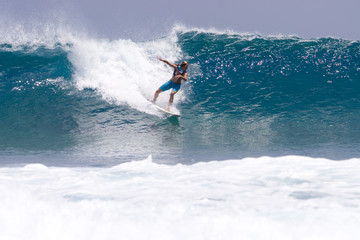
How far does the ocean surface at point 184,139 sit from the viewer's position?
379cm

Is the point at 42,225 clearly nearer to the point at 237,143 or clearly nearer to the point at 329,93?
the point at 237,143

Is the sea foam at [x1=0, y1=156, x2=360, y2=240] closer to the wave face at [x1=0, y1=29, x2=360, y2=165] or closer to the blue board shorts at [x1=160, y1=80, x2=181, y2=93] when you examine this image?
the wave face at [x1=0, y1=29, x2=360, y2=165]

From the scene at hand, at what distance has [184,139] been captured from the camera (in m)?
8.27

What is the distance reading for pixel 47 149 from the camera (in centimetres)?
759

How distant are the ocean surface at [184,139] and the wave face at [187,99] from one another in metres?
0.05

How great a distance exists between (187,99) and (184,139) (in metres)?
3.33

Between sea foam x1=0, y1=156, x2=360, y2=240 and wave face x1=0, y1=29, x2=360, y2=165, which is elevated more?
wave face x1=0, y1=29, x2=360, y2=165

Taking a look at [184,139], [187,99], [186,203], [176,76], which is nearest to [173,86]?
[176,76]

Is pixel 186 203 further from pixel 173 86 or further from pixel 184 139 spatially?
pixel 173 86

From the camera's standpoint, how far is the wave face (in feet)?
25.5

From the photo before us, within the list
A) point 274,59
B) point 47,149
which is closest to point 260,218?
point 47,149

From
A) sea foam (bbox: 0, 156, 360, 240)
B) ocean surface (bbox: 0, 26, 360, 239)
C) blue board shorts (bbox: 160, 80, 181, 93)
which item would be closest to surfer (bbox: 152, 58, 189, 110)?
blue board shorts (bbox: 160, 80, 181, 93)

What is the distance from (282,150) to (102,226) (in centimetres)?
442

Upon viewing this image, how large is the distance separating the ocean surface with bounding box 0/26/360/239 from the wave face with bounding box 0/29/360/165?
0.15ft
